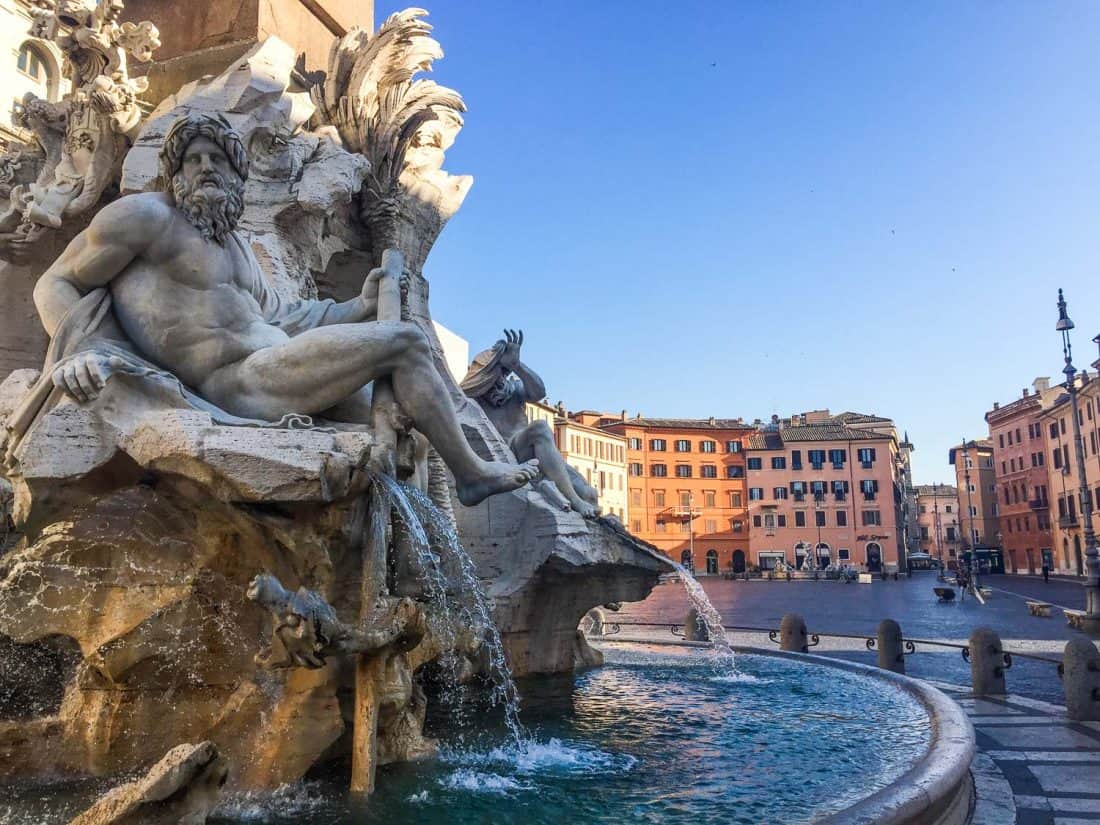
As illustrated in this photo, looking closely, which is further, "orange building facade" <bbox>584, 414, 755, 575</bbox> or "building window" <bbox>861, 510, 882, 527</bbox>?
"orange building facade" <bbox>584, 414, 755, 575</bbox>

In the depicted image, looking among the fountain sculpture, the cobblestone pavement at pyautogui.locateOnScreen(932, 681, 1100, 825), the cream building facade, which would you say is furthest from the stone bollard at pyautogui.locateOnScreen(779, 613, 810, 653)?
the cream building facade

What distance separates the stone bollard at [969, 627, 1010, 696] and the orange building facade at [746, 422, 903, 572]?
181 ft

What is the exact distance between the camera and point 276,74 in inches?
264

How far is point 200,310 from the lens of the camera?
4500 millimetres

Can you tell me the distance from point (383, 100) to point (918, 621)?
18049 millimetres

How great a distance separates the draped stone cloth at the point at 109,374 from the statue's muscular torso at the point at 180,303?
0.08 m

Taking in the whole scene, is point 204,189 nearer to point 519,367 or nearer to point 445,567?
point 445,567

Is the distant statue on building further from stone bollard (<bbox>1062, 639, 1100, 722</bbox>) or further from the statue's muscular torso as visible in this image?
stone bollard (<bbox>1062, 639, 1100, 722</bbox>)

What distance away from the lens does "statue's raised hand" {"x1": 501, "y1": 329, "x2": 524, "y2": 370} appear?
8465 millimetres

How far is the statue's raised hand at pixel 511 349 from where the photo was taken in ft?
27.8

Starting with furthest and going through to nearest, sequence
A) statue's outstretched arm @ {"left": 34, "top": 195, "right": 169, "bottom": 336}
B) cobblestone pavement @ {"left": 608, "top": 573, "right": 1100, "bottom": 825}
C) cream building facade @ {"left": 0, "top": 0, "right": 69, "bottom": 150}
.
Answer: cream building facade @ {"left": 0, "top": 0, "right": 69, "bottom": 150}, cobblestone pavement @ {"left": 608, "top": 573, "right": 1100, "bottom": 825}, statue's outstretched arm @ {"left": 34, "top": 195, "right": 169, "bottom": 336}

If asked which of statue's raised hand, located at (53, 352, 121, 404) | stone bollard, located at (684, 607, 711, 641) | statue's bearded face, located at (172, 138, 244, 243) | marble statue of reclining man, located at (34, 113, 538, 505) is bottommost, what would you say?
stone bollard, located at (684, 607, 711, 641)

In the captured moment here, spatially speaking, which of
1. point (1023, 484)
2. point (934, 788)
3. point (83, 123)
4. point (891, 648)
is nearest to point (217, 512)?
point (934, 788)

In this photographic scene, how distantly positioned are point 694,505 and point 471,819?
66.4m
